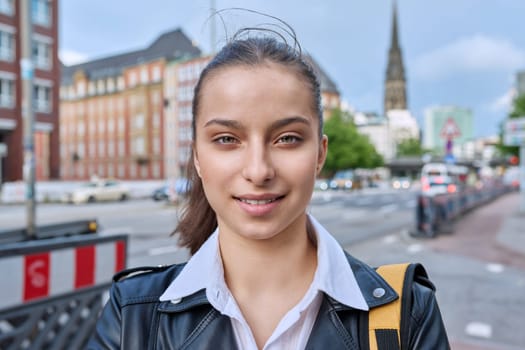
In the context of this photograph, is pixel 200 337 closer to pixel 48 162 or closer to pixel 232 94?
pixel 232 94

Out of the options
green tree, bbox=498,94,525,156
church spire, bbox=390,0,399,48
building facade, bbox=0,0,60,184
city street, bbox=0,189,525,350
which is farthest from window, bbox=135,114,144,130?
church spire, bbox=390,0,399,48

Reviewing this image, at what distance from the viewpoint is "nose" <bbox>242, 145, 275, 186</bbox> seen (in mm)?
1154

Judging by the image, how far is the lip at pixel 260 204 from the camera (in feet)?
3.86

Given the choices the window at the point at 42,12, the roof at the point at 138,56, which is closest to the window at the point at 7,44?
the window at the point at 42,12

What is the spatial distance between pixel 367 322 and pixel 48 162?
40.8m

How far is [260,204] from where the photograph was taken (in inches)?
46.6

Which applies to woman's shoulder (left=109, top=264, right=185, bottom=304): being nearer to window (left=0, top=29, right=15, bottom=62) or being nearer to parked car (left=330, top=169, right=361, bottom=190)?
parked car (left=330, top=169, right=361, bottom=190)

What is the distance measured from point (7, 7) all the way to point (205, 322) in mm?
39646

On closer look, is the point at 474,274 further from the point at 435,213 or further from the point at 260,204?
the point at 260,204

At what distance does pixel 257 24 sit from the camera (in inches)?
57.2

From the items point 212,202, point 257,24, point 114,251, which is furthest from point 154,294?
point 114,251

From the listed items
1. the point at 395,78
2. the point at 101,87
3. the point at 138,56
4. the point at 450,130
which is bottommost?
the point at 450,130

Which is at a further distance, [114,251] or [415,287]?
[114,251]

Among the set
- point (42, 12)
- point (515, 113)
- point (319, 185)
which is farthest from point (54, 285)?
point (42, 12)
